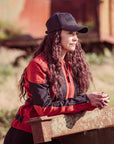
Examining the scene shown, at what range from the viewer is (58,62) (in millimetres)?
2613

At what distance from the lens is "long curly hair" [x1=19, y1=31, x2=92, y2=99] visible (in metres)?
2.53

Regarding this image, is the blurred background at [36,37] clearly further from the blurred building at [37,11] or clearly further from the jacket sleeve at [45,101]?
the jacket sleeve at [45,101]

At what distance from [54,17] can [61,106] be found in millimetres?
813

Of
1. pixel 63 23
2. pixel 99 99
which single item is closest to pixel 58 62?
pixel 63 23

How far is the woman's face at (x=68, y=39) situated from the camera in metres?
2.62

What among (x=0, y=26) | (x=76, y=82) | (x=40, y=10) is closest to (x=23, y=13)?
(x=40, y=10)

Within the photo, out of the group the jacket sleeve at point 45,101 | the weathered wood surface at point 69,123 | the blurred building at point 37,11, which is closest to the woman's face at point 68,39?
the jacket sleeve at point 45,101

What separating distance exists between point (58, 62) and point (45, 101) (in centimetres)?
41

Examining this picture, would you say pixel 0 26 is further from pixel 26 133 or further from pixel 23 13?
pixel 26 133

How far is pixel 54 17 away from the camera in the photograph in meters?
2.62

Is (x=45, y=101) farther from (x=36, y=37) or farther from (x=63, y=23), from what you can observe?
(x=36, y=37)

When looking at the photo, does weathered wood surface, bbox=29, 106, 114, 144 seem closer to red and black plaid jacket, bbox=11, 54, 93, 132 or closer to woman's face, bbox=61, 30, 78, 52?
red and black plaid jacket, bbox=11, 54, 93, 132

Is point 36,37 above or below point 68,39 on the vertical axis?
below

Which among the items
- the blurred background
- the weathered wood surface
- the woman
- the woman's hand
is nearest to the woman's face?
the woman
